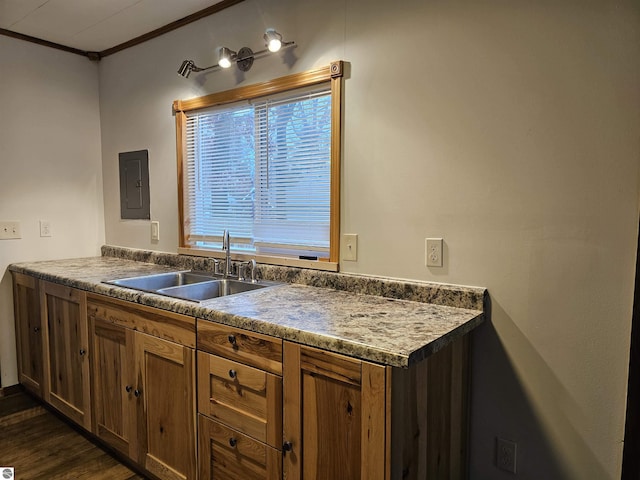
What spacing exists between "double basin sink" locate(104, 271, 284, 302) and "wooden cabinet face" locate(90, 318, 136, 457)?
25cm

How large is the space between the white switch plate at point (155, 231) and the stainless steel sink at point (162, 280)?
507mm

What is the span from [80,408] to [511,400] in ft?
7.06

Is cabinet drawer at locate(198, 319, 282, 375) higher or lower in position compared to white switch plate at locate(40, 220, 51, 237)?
lower

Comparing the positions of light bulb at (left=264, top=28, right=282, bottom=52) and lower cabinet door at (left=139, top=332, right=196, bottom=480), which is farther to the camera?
light bulb at (left=264, top=28, right=282, bottom=52)

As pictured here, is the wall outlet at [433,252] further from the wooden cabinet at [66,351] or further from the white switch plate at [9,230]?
the white switch plate at [9,230]

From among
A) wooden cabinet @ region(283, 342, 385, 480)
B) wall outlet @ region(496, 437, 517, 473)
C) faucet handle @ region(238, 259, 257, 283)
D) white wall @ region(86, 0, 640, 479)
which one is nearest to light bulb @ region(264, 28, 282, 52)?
white wall @ region(86, 0, 640, 479)

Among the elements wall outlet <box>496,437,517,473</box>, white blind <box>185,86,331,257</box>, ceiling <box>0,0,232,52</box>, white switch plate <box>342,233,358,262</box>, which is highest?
ceiling <box>0,0,232,52</box>

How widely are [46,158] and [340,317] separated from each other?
2602 mm

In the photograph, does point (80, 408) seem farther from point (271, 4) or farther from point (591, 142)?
point (591, 142)

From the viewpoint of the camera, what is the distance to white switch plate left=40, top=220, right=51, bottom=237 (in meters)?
2.97

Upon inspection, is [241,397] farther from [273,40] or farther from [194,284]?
[273,40]

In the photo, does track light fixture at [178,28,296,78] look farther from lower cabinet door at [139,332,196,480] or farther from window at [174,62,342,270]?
lower cabinet door at [139,332,196,480]

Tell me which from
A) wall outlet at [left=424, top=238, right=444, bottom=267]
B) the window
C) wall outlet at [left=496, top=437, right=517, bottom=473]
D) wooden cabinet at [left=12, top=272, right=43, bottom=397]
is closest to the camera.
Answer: wall outlet at [left=496, top=437, right=517, bottom=473]

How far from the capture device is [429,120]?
1.70m
